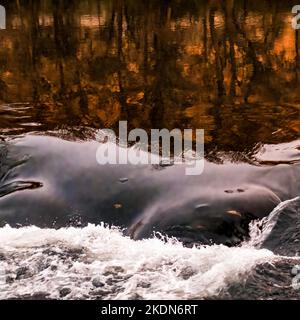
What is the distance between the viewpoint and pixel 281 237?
6.91m

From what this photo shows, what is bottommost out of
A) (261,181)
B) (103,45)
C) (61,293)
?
(61,293)

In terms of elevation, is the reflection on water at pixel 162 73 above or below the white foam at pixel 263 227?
above

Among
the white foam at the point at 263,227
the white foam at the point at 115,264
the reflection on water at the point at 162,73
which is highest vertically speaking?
the reflection on water at the point at 162,73

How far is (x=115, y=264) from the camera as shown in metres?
6.54

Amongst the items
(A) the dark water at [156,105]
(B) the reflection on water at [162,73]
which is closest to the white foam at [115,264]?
(A) the dark water at [156,105]

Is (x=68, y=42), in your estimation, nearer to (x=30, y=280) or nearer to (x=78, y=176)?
(x=78, y=176)

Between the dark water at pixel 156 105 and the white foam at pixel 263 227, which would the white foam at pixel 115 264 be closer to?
the dark water at pixel 156 105

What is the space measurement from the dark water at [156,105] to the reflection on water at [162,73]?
50mm

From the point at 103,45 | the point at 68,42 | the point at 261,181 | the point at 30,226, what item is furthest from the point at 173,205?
the point at 68,42

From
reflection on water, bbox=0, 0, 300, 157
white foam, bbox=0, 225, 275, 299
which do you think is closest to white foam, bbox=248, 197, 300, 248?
white foam, bbox=0, 225, 275, 299

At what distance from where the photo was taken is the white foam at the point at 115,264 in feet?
19.7

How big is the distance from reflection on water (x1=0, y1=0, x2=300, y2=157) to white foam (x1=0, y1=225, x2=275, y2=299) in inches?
120

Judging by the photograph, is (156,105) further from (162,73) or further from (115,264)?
(115,264)
